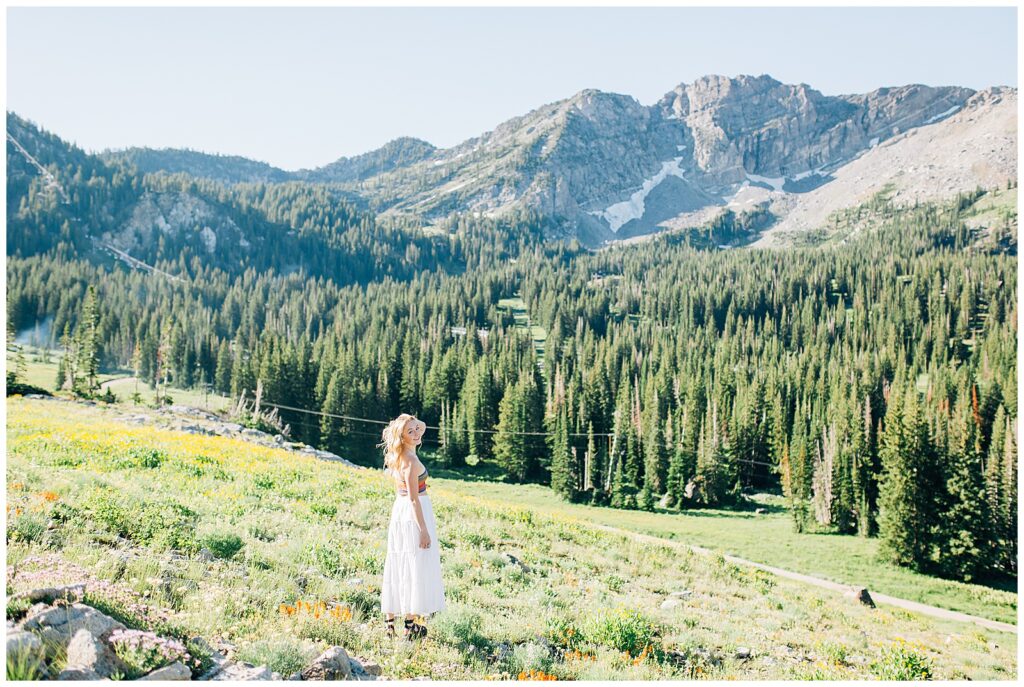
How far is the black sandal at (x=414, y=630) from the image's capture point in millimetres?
9852

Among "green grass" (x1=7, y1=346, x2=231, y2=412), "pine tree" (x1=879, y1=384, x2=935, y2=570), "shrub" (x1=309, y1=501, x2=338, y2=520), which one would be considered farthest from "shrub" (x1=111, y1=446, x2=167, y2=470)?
"green grass" (x1=7, y1=346, x2=231, y2=412)

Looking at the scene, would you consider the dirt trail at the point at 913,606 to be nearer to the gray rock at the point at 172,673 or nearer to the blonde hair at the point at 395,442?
the blonde hair at the point at 395,442

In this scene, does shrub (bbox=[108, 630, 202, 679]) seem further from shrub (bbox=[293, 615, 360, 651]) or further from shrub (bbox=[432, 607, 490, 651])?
shrub (bbox=[432, 607, 490, 651])

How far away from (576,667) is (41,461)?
16148 millimetres

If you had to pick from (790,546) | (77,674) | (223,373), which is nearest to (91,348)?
(223,373)

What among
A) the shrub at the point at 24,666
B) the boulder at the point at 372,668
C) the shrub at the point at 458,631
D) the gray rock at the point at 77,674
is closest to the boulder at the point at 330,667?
the boulder at the point at 372,668

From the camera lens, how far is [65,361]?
3529 inches

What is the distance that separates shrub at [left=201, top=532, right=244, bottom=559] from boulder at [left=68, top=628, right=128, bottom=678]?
4.99 meters

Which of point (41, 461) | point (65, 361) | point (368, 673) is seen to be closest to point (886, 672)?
→ point (368, 673)

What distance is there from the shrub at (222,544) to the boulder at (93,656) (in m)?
4.99

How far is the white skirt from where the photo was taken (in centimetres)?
950

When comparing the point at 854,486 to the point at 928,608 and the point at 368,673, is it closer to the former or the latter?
the point at 928,608

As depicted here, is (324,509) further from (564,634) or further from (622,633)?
(622,633)

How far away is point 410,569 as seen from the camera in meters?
9.56
